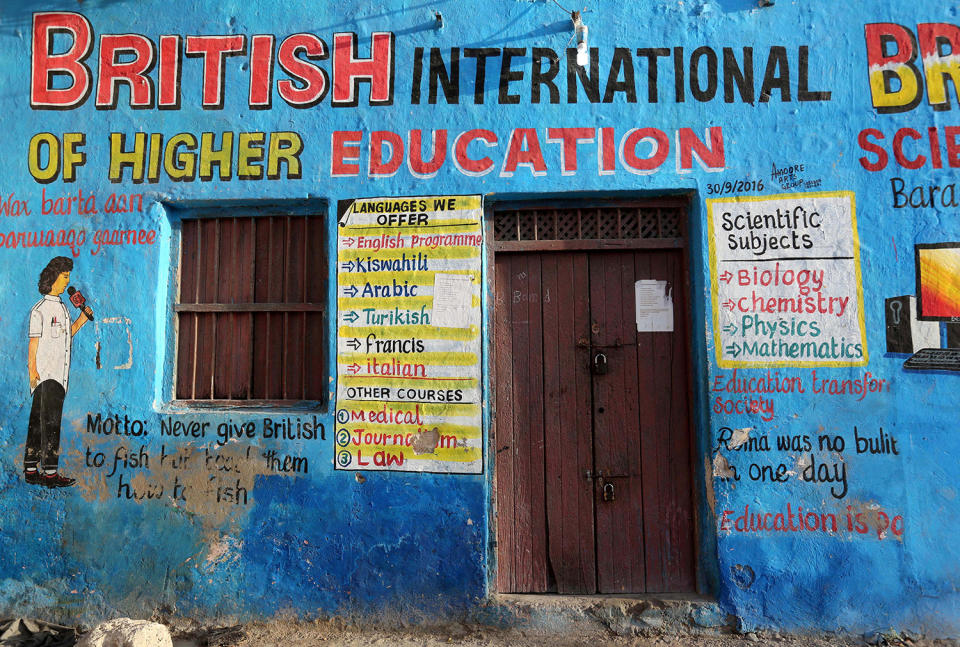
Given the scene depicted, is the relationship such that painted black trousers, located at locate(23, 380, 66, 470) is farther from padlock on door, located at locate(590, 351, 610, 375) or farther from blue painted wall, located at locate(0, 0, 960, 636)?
padlock on door, located at locate(590, 351, 610, 375)

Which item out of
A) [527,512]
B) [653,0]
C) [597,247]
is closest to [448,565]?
[527,512]

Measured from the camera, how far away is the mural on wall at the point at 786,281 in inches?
154

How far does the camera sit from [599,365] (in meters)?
4.09

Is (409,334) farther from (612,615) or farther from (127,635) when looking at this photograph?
(127,635)

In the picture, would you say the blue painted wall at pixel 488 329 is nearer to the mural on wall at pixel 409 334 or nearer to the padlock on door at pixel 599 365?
the mural on wall at pixel 409 334

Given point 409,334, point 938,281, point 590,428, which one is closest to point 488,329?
point 409,334

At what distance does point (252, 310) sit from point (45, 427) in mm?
1485

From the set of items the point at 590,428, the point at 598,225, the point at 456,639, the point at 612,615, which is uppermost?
the point at 598,225

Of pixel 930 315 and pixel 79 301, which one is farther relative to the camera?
pixel 79 301

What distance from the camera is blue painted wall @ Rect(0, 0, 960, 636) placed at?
3.81 meters

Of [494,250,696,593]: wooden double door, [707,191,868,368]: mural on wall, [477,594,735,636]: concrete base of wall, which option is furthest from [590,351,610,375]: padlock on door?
[477,594,735,636]: concrete base of wall

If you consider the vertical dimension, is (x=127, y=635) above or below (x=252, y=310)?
→ below

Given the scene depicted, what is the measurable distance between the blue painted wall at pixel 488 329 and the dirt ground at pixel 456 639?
0.09m

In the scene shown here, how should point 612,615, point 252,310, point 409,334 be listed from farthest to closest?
point 252,310, point 409,334, point 612,615
